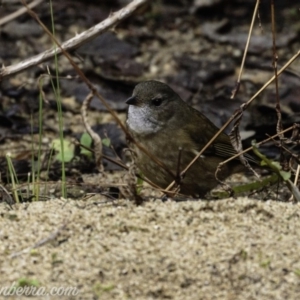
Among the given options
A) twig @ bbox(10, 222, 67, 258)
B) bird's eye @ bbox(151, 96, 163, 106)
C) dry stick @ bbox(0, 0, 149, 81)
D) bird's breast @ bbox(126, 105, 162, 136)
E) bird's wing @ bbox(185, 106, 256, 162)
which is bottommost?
bird's wing @ bbox(185, 106, 256, 162)

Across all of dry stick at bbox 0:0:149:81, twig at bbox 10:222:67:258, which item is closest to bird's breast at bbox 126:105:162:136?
dry stick at bbox 0:0:149:81

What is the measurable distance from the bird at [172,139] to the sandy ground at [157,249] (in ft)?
4.36

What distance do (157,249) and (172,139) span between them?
2016mm

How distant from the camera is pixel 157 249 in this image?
401 cm

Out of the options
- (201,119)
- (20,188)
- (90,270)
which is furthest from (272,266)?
(201,119)

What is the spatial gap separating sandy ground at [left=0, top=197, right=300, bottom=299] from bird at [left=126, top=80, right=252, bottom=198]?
4.36 feet

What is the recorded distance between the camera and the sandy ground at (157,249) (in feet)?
12.5

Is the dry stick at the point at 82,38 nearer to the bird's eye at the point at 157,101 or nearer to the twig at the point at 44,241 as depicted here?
the bird's eye at the point at 157,101

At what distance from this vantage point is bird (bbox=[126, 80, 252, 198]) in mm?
5805

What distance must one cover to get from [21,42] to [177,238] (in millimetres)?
5044

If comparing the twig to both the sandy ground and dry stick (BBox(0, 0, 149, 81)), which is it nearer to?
the sandy ground

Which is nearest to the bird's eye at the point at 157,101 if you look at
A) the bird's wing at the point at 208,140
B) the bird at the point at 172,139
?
the bird at the point at 172,139

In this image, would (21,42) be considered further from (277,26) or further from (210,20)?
(277,26)

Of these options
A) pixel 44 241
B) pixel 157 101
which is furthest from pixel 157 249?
pixel 157 101
